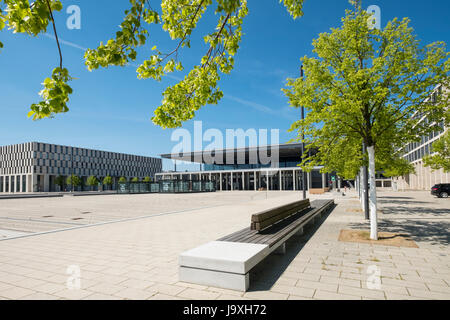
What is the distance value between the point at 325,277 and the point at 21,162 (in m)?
102

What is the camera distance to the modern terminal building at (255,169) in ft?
206

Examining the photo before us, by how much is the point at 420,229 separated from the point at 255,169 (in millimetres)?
60226

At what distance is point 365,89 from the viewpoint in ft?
26.1

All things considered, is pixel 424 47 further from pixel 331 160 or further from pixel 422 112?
pixel 331 160

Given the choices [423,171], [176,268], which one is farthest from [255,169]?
[176,268]

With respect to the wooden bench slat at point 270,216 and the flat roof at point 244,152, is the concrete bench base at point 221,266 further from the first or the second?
the flat roof at point 244,152

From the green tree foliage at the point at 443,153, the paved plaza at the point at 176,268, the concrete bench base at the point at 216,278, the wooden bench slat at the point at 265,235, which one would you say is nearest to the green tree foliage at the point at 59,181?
the paved plaza at the point at 176,268

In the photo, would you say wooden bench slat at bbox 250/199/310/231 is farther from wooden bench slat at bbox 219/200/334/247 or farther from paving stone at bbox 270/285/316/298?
paving stone at bbox 270/285/316/298

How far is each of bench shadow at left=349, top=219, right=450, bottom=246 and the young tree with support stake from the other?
168 centimetres

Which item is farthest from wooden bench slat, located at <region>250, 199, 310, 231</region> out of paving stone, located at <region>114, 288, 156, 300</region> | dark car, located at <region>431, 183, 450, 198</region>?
dark car, located at <region>431, 183, 450, 198</region>

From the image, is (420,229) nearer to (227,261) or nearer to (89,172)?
(227,261)

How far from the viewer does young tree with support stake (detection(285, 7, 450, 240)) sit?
775 centimetres

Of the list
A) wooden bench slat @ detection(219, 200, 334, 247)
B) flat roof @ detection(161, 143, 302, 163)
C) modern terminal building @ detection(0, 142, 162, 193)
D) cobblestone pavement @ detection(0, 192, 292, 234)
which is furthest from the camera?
modern terminal building @ detection(0, 142, 162, 193)
